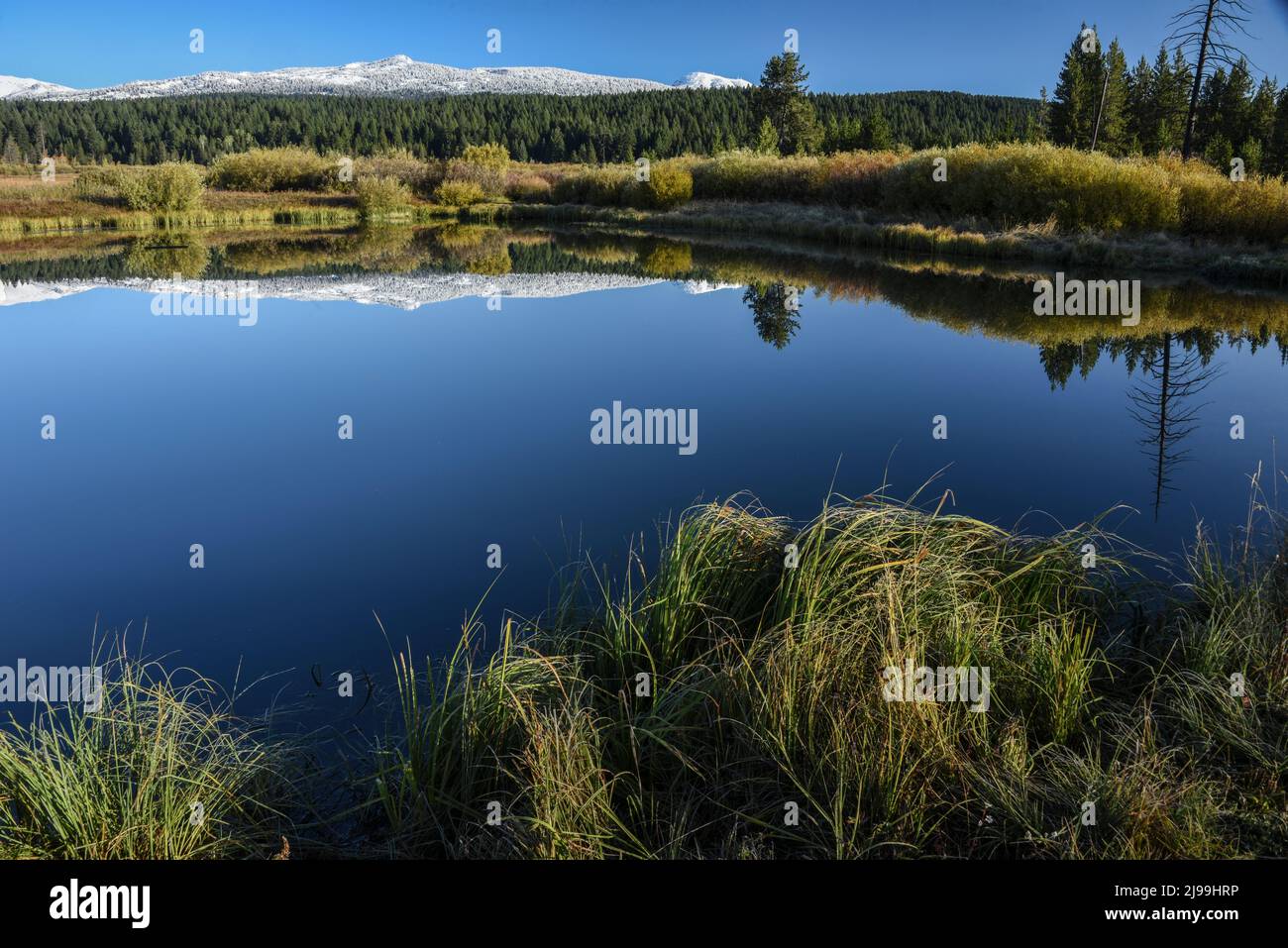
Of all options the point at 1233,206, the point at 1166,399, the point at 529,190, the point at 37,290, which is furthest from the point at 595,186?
the point at 1166,399

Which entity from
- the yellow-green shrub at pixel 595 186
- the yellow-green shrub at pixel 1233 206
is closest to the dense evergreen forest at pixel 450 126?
the yellow-green shrub at pixel 595 186

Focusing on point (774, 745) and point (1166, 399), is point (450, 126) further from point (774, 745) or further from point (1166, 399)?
point (774, 745)

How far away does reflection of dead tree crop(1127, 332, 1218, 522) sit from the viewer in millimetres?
7281

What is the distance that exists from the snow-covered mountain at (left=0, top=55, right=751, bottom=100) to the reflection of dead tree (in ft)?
384

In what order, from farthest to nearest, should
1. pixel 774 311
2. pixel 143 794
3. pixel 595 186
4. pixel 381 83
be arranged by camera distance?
1. pixel 381 83
2. pixel 595 186
3. pixel 774 311
4. pixel 143 794

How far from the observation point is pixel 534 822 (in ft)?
8.69

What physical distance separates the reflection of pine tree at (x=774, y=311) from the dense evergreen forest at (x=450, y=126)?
57.8 metres

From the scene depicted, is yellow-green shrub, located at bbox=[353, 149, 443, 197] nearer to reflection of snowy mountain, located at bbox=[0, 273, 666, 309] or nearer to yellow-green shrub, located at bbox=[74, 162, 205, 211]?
yellow-green shrub, located at bbox=[74, 162, 205, 211]

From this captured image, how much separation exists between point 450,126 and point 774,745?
83852 millimetres

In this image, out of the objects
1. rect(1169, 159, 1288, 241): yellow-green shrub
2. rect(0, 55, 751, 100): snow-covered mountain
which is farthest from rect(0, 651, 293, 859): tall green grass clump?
rect(0, 55, 751, 100): snow-covered mountain

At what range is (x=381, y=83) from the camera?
135 metres
